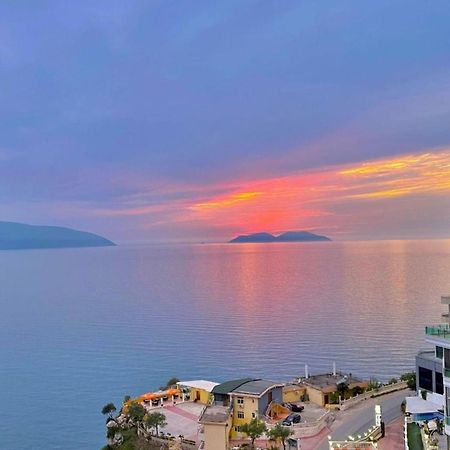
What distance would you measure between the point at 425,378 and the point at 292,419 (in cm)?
661

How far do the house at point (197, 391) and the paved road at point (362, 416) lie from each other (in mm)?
7959

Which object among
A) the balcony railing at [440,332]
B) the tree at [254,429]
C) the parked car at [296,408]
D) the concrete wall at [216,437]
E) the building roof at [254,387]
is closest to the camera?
the balcony railing at [440,332]

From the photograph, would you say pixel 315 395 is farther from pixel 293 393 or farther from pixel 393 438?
pixel 393 438

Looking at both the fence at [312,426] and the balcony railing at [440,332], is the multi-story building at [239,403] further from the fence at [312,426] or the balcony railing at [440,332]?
the balcony railing at [440,332]

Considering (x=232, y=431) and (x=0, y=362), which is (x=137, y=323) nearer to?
(x=0, y=362)

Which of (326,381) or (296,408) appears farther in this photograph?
(326,381)

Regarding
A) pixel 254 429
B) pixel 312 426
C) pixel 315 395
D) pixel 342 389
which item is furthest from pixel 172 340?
pixel 254 429

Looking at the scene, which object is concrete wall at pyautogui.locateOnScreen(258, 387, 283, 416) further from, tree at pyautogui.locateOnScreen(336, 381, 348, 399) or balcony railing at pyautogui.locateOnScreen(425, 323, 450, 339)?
balcony railing at pyautogui.locateOnScreen(425, 323, 450, 339)

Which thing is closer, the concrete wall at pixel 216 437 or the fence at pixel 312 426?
the concrete wall at pixel 216 437

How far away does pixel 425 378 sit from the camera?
81.9ft

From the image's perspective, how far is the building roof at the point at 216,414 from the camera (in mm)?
24125

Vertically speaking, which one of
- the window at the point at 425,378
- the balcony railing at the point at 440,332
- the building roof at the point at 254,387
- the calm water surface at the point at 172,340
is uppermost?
the balcony railing at the point at 440,332

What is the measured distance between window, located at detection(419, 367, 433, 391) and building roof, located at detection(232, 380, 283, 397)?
24.7 feet

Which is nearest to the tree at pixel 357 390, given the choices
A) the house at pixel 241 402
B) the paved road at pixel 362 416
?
the paved road at pixel 362 416
